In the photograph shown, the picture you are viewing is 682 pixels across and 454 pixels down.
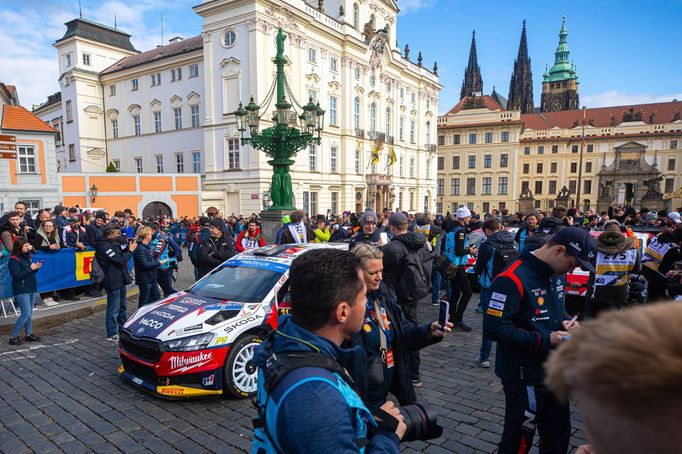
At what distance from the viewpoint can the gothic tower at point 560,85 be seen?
87750 mm

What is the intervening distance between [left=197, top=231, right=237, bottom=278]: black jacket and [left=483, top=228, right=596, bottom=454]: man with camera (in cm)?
650

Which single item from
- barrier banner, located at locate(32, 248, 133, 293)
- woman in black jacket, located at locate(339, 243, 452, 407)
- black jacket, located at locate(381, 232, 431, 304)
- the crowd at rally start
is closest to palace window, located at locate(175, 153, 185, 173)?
barrier banner, located at locate(32, 248, 133, 293)

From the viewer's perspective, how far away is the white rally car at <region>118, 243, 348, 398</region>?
15.6 ft

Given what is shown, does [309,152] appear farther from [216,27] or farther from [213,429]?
[213,429]

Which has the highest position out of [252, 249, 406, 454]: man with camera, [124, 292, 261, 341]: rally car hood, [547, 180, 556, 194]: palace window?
[547, 180, 556, 194]: palace window

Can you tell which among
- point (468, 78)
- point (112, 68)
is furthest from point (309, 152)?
point (468, 78)

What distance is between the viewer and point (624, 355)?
0.79 m

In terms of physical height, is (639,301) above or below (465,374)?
above

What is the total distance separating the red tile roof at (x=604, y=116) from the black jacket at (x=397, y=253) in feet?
249

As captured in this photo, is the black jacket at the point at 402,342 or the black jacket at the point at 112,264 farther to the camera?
the black jacket at the point at 112,264

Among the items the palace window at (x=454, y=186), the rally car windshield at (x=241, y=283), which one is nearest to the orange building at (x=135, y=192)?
the rally car windshield at (x=241, y=283)

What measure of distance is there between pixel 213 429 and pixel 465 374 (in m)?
3.41

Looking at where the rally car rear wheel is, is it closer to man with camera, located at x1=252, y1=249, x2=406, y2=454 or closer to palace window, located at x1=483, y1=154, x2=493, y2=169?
man with camera, located at x1=252, y1=249, x2=406, y2=454

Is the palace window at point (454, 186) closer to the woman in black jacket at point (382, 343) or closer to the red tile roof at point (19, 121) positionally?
the red tile roof at point (19, 121)
